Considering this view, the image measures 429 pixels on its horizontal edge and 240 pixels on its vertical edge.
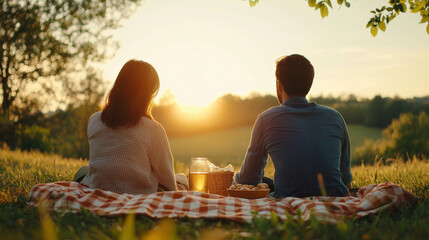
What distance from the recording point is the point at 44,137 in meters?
16.8

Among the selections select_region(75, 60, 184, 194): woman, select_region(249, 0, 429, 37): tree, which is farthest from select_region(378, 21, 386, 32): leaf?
select_region(75, 60, 184, 194): woman

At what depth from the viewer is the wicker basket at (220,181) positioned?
12.9ft

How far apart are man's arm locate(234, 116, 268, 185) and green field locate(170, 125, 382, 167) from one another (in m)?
27.2

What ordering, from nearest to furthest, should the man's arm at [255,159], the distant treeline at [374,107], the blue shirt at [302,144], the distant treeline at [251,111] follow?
the blue shirt at [302,144], the man's arm at [255,159], the distant treeline at [251,111], the distant treeline at [374,107]

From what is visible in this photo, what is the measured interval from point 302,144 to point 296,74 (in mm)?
655

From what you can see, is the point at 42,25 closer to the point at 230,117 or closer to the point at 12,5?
the point at 12,5

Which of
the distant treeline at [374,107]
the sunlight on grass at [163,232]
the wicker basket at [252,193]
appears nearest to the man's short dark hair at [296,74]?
the wicker basket at [252,193]

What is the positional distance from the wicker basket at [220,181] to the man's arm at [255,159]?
0.26 metres

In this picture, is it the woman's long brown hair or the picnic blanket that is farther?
the woman's long brown hair

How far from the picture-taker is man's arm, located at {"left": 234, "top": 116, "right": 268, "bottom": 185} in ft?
11.6

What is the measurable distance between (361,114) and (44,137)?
1427 inches

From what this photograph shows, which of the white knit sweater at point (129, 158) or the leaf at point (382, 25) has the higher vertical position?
the leaf at point (382, 25)

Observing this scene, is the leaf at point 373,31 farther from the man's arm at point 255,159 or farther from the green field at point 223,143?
the green field at point 223,143

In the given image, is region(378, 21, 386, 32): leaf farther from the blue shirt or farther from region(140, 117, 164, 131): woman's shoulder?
region(140, 117, 164, 131): woman's shoulder
